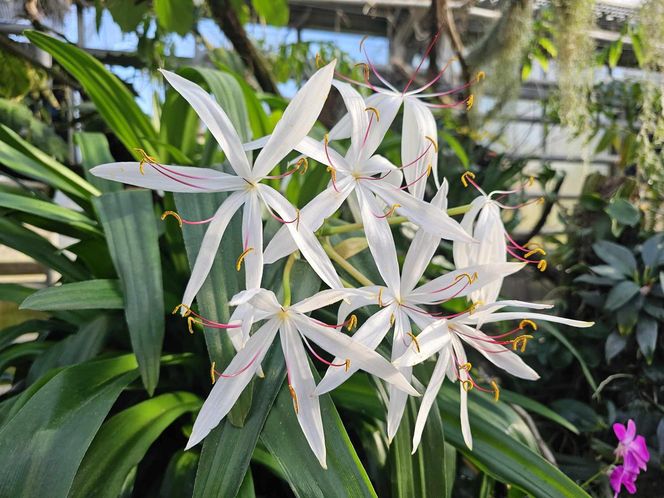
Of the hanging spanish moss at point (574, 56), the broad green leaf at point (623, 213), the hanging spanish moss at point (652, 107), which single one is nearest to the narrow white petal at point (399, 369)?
the broad green leaf at point (623, 213)

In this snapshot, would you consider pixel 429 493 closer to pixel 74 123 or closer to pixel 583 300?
pixel 583 300

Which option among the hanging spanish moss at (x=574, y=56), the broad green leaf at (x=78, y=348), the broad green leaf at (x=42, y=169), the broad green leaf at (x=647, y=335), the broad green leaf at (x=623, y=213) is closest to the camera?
the broad green leaf at (x=78, y=348)

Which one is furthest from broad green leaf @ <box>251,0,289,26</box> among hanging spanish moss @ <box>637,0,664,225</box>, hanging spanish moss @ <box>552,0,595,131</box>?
hanging spanish moss @ <box>637,0,664,225</box>

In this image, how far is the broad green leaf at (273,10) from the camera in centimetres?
118

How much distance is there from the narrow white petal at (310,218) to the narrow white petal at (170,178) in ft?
0.16

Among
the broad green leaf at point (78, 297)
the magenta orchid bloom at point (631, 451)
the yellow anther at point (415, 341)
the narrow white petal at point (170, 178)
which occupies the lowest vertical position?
the magenta orchid bloom at point (631, 451)

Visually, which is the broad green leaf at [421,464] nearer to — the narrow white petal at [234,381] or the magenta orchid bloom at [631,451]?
the narrow white petal at [234,381]

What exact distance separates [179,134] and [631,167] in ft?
3.89

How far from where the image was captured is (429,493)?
463 mm

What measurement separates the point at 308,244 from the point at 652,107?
50.9 inches

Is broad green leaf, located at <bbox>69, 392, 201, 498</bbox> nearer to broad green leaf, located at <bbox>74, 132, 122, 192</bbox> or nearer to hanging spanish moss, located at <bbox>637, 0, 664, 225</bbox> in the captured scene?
broad green leaf, located at <bbox>74, 132, 122, 192</bbox>

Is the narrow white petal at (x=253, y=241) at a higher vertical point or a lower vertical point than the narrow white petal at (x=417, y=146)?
lower

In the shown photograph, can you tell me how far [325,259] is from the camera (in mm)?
368

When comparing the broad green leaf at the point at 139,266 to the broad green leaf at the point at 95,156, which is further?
the broad green leaf at the point at 95,156
